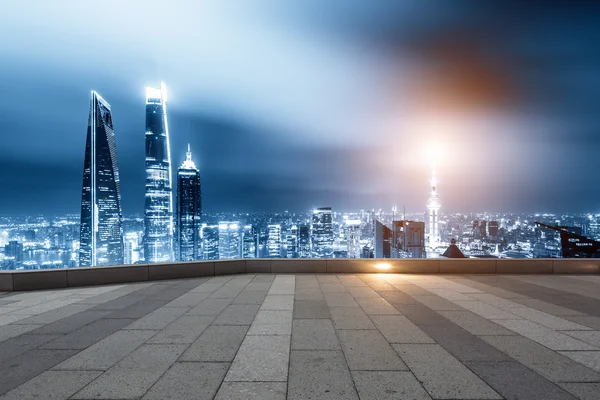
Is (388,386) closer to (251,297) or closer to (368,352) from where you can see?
(368,352)

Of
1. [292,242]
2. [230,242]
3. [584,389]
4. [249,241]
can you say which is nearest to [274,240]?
[292,242]

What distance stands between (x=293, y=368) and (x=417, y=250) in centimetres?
5536

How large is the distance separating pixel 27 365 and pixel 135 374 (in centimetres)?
186

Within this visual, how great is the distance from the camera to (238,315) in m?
7.78

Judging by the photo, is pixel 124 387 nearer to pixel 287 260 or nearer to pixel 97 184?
pixel 287 260

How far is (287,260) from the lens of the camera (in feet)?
46.4

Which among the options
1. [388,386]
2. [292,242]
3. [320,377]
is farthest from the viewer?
[292,242]

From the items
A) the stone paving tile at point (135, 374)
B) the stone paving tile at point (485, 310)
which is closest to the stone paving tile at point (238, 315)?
the stone paving tile at point (135, 374)

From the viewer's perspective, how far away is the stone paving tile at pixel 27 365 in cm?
456

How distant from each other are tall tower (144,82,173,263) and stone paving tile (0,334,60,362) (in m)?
Answer: 106

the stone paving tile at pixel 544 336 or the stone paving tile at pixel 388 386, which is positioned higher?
the stone paving tile at pixel 388 386

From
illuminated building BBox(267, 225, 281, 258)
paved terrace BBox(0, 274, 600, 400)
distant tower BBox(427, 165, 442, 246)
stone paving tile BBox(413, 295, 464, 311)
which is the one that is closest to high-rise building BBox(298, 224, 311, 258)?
illuminated building BBox(267, 225, 281, 258)

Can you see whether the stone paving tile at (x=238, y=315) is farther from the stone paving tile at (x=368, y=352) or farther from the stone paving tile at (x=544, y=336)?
the stone paving tile at (x=544, y=336)

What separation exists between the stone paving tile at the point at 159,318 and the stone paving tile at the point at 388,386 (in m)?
4.42
